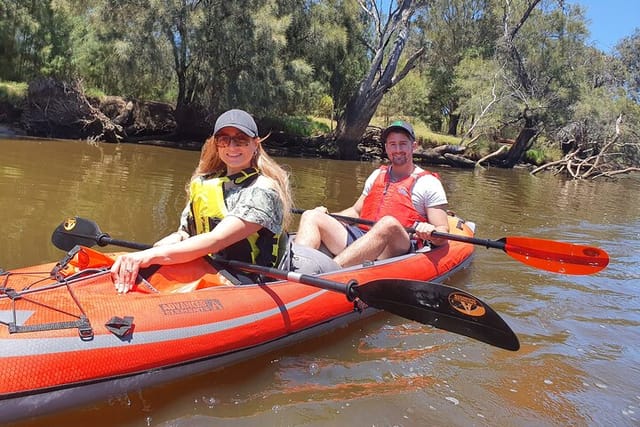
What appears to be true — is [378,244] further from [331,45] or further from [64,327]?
[331,45]

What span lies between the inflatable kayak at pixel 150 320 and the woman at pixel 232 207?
125 mm

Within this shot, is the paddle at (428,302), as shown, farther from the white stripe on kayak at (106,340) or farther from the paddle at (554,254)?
the paddle at (554,254)

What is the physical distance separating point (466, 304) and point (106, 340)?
1772 mm

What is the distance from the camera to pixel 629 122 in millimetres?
23391

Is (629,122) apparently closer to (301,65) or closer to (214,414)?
(301,65)

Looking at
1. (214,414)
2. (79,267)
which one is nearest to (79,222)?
(79,267)

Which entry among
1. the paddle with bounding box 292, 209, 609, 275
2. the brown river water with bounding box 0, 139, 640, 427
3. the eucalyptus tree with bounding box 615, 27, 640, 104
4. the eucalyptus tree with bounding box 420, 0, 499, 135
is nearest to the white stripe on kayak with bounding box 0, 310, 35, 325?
the brown river water with bounding box 0, 139, 640, 427

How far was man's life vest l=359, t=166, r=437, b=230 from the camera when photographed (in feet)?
15.4

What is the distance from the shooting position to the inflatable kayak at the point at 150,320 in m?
2.18

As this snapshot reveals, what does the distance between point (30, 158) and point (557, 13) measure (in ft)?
71.0

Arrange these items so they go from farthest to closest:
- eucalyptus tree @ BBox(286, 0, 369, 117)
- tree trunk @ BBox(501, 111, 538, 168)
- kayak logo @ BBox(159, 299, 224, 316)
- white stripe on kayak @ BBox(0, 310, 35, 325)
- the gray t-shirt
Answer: tree trunk @ BBox(501, 111, 538, 168), eucalyptus tree @ BBox(286, 0, 369, 117), the gray t-shirt, kayak logo @ BBox(159, 299, 224, 316), white stripe on kayak @ BBox(0, 310, 35, 325)

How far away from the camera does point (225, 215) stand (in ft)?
9.75

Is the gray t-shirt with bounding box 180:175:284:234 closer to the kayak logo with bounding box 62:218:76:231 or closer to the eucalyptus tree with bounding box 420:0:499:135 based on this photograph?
the kayak logo with bounding box 62:218:76:231

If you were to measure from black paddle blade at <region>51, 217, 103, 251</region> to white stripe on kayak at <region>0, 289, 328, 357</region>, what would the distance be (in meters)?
1.23
